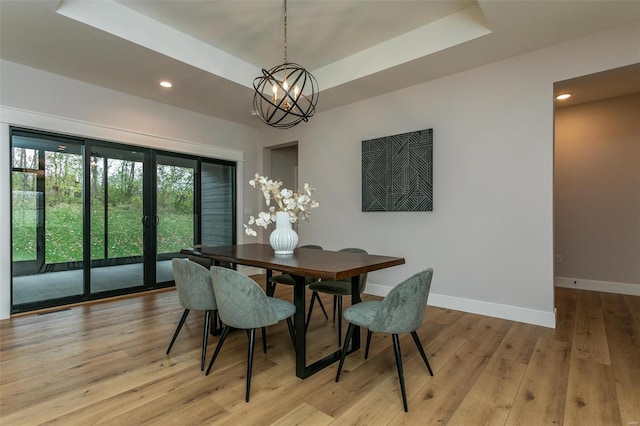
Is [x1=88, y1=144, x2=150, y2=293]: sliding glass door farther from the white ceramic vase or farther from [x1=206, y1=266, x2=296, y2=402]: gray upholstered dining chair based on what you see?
[x1=206, y1=266, x2=296, y2=402]: gray upholstered dining chair

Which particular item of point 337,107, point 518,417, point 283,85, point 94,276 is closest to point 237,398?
point 518,417

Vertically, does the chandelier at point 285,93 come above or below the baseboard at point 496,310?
above

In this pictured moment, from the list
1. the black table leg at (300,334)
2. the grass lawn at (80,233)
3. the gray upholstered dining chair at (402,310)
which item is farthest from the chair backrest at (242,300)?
the grass lawn at (80,233)

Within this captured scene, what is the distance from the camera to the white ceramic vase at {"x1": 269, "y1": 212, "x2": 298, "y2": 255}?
2.65 metres

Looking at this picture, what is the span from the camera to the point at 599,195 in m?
4.41

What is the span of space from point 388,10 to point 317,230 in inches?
122

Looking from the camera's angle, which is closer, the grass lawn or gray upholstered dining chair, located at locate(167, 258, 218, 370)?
gray upholstered dining chair, located at locate(167, 258, 218, 370)

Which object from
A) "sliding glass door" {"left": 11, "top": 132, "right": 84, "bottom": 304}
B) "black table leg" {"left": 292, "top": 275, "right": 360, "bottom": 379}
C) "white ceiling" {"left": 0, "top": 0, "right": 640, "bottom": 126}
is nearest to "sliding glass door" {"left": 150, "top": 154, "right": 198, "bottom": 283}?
"sliding glass door" {"left": 11, "top": 132, "right": 84, "bottom": 304}

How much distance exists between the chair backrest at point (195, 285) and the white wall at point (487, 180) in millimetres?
2583

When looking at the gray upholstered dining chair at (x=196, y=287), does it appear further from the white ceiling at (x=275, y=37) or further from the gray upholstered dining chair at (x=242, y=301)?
the white ceiling at (x=275, y=37)

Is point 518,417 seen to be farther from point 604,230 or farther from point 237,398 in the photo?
point 604,230

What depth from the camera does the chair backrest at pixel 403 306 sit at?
183 cm

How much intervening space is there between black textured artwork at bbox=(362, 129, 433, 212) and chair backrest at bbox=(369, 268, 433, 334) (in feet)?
6.87

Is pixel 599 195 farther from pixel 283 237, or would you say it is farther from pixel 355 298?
pixel 283 237
